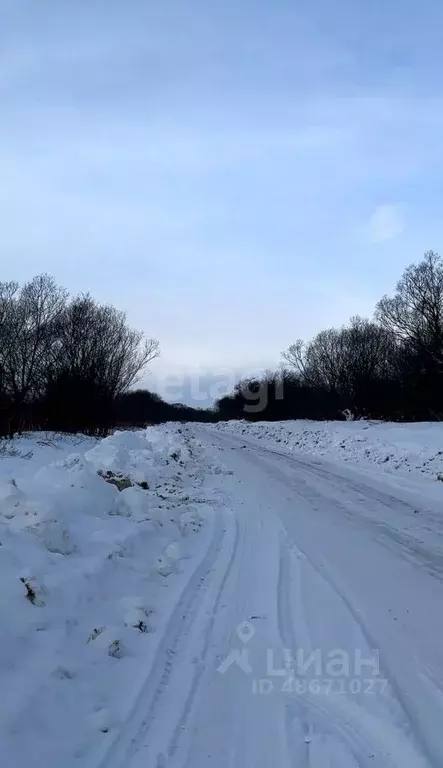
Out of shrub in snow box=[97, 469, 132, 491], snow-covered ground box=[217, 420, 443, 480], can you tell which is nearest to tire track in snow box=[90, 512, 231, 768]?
shrub in snow box=[97, 469, 132, 491]

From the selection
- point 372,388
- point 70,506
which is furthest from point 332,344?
point 70,506

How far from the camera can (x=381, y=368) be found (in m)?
60.2

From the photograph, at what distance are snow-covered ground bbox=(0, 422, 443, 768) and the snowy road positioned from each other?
0.01m

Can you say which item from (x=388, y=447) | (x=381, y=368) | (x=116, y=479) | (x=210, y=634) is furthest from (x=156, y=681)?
(x=381, y=368)

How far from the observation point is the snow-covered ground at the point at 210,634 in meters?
3.17

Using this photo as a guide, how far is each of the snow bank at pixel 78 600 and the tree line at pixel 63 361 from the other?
2485 cm

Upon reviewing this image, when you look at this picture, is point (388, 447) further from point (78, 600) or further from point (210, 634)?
point (78, 600)

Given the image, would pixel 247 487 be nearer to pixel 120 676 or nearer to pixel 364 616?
pixel 364 616

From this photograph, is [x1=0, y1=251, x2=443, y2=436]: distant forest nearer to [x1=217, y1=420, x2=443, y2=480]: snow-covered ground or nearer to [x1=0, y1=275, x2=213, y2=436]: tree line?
[x1=0, y1=275, x2=213, y2=436]: tree line

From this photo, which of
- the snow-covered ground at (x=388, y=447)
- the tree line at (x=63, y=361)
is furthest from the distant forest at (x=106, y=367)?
the snow-covered ground at (x=388, y=447)

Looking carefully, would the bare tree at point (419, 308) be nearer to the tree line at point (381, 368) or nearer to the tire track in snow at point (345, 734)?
the tree line at point (381, 368)

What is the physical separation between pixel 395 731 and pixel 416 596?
236 centimetres

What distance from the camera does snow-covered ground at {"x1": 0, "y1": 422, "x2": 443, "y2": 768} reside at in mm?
3166

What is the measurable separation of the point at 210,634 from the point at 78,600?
50.1 inches
